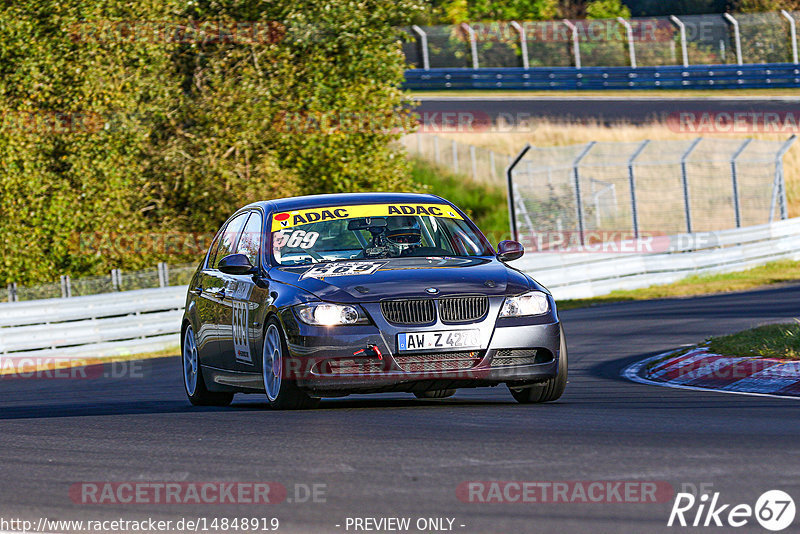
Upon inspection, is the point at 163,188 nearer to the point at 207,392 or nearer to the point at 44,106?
the point at 44,106

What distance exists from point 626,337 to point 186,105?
1476 centimetres

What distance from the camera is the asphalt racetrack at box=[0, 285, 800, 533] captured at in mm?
5789

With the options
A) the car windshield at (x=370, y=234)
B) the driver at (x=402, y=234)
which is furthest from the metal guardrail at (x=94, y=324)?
the driver at (x=402, y=234)

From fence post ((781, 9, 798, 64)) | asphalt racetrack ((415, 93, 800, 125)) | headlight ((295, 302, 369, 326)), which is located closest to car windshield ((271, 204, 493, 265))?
headlight ((295, 302, 369, 326))

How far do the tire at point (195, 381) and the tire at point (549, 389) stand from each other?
2729 mm

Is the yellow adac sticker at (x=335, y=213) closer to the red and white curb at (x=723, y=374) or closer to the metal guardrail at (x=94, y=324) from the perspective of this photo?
the red and white curb at (x=723, y=374)

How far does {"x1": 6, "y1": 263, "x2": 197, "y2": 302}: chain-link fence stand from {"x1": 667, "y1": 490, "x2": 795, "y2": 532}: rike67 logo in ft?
57.4

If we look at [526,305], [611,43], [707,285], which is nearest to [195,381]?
[526,305]

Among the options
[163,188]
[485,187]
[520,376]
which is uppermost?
[520,376]

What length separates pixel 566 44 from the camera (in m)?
55.0

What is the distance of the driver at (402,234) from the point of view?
33.6ft

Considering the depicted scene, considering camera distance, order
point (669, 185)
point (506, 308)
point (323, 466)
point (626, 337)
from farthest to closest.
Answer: point (669, 185)
point (626, 337)
point (506, 308)
point (323, 466)

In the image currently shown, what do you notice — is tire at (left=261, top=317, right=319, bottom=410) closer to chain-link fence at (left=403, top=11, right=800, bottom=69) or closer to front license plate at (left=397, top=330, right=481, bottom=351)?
front license plate at (left=397, top=330, right=481, bottom=351)

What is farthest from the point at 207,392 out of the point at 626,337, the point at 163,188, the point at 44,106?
the point at 163,188
